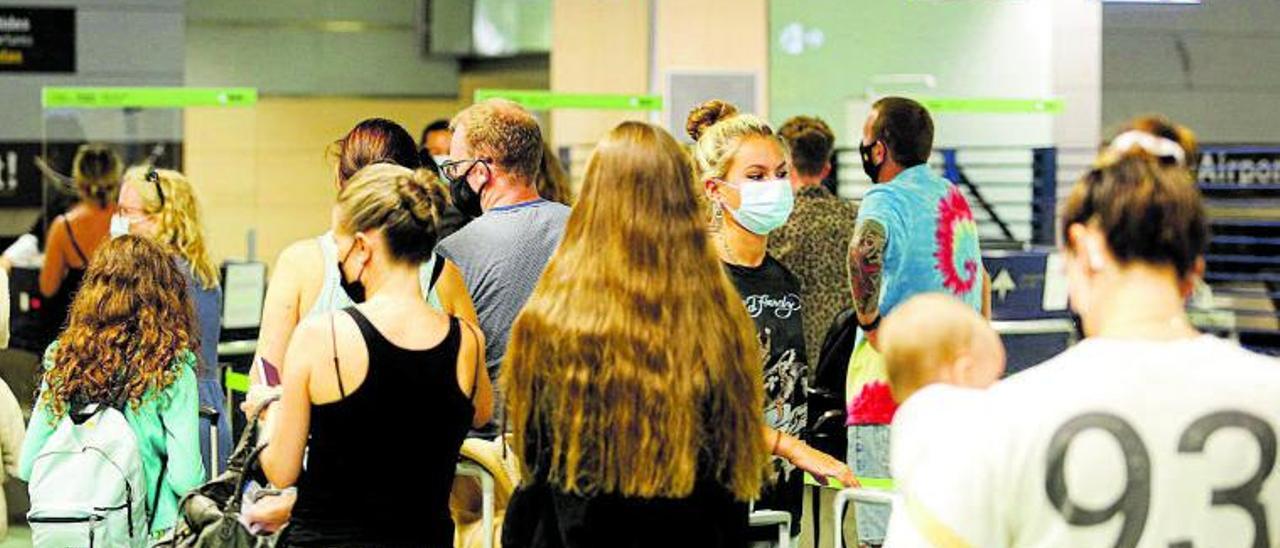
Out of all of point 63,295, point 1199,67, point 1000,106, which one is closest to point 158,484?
point 63,295

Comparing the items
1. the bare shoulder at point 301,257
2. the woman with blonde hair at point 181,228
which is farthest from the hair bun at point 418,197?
the woman with blonde hair at point 181,228

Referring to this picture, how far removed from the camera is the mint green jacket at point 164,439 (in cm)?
472

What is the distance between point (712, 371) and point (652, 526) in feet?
0.90

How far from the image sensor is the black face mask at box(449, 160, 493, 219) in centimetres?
470

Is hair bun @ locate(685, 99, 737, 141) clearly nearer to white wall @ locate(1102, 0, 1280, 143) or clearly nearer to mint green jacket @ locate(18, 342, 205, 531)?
mint green jacket @ locate(18, 342, 205, 531)

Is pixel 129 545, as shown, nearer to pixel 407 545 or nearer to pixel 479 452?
pixel 479 452

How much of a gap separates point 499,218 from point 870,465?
1.20 meters

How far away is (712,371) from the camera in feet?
10.7

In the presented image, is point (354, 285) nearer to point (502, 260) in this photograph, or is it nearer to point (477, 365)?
point (477, 365)

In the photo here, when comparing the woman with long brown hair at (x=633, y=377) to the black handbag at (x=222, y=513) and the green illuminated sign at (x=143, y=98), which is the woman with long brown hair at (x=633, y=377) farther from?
the green illuminated sign at (x=143, y=98)

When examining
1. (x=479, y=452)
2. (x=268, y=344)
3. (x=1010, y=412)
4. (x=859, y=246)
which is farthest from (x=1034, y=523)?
(x=859, y=246)

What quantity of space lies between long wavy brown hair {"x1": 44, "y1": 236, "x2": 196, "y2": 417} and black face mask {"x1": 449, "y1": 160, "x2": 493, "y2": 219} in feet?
2.39

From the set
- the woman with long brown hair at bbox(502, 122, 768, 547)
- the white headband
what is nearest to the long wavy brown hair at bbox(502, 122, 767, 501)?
the woman with long brown hair at bbox(502, 122, 768, 547)

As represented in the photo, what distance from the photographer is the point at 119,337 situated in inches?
186
